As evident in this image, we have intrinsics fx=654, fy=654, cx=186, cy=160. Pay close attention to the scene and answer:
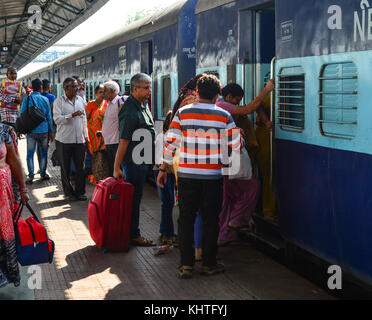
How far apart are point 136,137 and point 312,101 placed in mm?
2028

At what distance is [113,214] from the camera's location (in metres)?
6.53

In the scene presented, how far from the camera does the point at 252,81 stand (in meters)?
6.89

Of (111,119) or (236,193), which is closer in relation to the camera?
(236,193)

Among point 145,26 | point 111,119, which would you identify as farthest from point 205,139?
point 145,26

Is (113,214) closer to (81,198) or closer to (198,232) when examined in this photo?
(198,232)

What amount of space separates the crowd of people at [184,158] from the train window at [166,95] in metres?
1.23

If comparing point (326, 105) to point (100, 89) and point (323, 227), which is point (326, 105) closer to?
point (323, 227)

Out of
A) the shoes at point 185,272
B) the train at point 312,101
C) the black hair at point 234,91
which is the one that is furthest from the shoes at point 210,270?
the black hair at point 234,91

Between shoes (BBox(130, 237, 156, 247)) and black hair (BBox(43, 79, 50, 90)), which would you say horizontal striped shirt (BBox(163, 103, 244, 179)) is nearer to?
shoes (BBox(130, 237, 156, 247))

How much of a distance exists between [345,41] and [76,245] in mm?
3705

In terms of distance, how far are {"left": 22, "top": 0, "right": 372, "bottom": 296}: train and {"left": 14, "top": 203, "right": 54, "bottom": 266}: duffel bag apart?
215 centimetres

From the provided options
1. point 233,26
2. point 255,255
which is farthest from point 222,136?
point 233,26

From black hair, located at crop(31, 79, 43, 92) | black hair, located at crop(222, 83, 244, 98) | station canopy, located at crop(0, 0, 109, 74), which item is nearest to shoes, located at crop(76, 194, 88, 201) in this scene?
black hair, located at crop(31, 79, 43, 92)

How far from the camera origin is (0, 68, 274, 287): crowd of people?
5.32 m
